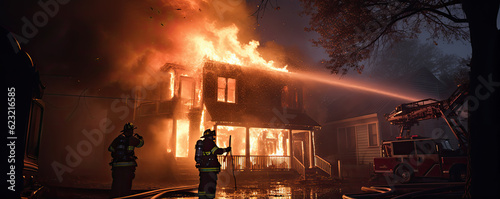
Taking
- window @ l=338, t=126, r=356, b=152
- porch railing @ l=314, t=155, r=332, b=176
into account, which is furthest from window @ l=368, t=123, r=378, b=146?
porch railing @ l=314, t=155, r=332, b=176

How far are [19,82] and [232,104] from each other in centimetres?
1447

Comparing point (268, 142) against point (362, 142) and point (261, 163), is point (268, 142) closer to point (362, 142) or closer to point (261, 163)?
point (261, 163)

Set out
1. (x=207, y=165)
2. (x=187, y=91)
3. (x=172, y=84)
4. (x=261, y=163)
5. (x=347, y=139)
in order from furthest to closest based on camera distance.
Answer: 1. (x=347, y=139)
2. (x=187, y=91)
3. (x=172, y=84)
4. (x=261, y=163)
5. (x=207, y=165)

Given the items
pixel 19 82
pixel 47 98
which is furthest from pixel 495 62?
pixel 47 98

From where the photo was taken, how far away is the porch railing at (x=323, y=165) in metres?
18.0

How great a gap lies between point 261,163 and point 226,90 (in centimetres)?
481

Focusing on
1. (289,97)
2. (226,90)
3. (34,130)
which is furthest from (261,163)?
(34,130)

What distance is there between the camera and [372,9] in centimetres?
970

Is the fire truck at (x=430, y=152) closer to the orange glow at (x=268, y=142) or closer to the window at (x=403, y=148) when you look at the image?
the window at (x=403, y=148)

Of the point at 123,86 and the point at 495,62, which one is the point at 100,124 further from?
the point at 495,62

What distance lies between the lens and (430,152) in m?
12.2

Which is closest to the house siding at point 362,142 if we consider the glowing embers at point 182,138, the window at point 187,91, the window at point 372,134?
→ the window at point 372,134

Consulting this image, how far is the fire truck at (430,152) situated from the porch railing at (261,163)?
6.33m

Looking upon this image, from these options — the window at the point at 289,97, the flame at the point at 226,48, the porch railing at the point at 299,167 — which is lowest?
the porch railing at the point at 299,167
